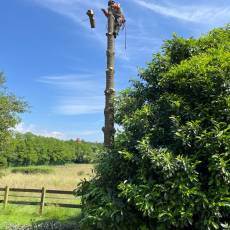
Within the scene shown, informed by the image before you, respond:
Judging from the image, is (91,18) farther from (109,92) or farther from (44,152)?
(44,152)

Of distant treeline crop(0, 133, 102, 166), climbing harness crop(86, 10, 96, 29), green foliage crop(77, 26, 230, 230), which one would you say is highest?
distant treeline crop(0, 133, 102, 166)

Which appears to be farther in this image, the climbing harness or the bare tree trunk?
the climbing harness

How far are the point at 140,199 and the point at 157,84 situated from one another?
2.75 metres

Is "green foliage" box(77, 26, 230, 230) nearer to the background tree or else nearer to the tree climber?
the tree climber

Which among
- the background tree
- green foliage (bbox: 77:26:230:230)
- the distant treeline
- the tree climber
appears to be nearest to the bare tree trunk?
the tree climber

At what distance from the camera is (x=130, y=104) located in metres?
8.52

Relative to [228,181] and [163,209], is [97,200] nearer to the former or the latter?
[163,209]

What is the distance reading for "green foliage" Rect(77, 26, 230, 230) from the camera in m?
6.44

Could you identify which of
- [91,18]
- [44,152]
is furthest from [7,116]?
[44,152]

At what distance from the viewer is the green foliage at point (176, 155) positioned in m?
6.44

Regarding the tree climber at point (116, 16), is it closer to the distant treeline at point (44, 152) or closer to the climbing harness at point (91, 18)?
the climbing harness at point (91, 18)

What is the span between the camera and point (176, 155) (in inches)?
272

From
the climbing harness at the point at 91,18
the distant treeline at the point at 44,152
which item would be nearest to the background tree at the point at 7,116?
the climbing harness at the point at 91,18

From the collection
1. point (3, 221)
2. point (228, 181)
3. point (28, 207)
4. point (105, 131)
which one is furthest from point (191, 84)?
point (28, 207)
